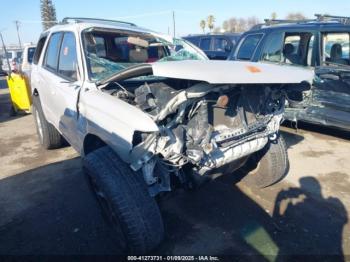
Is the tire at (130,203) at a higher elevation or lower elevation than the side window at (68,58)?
lower

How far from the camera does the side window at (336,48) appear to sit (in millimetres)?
4871

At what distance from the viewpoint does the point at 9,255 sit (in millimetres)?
2645

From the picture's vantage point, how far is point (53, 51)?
13.5 feet

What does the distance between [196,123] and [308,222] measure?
1513 millimetres

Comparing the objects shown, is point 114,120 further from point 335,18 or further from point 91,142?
point 335,18

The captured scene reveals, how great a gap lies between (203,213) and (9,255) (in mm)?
1798

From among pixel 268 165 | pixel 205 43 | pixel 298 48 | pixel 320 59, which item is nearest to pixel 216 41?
pixel 205 43

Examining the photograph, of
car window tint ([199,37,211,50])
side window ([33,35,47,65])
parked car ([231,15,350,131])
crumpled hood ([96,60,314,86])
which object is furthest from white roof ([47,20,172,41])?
car window tint ([199,37,211,50])

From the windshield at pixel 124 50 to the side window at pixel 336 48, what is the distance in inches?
91.1

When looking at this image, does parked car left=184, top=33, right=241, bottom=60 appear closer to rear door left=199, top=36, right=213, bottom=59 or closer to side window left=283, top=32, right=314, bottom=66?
rear door left=199, top=36, right=213, bottom=59

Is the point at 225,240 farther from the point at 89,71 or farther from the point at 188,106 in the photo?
the point at 89,71

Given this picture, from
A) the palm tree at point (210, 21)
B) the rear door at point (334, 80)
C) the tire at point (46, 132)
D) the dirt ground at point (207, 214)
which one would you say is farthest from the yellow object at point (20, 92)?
the palm tree at point (210, 21)

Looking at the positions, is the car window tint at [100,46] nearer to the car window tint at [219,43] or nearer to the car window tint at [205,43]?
the car window tint at [219,43]

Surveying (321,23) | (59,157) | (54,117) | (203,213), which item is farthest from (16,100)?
(321,23)
